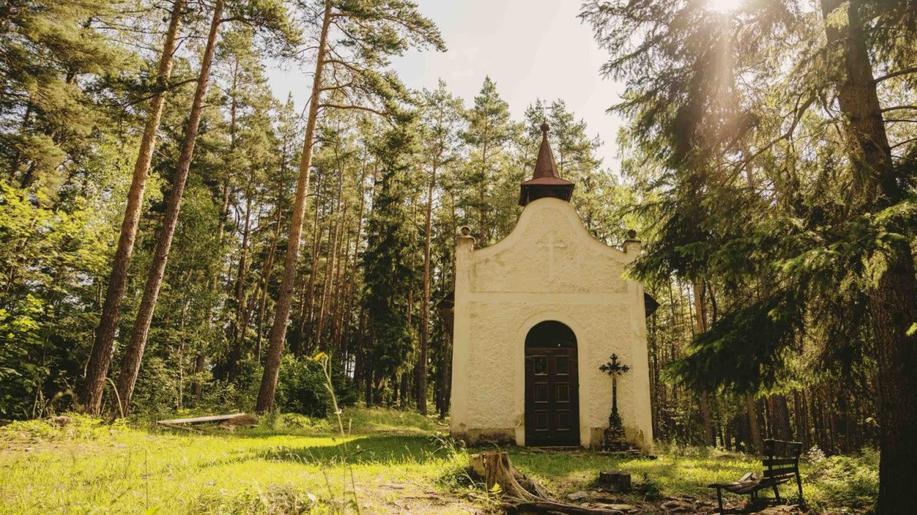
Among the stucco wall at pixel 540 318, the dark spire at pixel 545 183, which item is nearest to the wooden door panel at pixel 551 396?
the stucco wall at pixel 540 318

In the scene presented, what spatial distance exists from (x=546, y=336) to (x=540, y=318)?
679 millimetres

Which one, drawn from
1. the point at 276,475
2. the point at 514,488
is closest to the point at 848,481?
the point at 514,488

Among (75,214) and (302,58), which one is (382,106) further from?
(75,214)

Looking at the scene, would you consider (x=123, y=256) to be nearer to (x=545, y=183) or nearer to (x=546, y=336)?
(x=546, y=336)

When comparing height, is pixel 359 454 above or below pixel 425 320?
below

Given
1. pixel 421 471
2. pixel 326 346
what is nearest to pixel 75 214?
pixel 421 471

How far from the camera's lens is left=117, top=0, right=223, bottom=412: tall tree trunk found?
32.9 feet

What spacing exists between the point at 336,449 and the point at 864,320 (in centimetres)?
800

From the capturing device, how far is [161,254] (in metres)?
10.7

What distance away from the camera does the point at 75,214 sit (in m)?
10.7

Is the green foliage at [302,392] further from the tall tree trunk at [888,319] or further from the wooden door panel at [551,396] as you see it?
the tall tree trunk at [888,319]

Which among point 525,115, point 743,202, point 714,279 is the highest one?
point 525,115

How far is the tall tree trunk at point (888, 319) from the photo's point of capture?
476 cm

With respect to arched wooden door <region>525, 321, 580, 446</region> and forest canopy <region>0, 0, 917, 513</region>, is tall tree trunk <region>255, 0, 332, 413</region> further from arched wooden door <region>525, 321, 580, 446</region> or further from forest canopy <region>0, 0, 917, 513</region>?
arched wooden door <region>525, 321, 580, 446</region>
